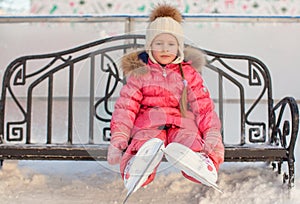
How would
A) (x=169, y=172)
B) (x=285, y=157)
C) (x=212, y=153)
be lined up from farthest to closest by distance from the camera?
(x=169, y=172) → (x=285, y=157) → (x=212, y=153)

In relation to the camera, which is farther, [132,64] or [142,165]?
[132,64]

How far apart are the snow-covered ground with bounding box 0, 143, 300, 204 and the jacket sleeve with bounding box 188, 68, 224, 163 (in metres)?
0.25

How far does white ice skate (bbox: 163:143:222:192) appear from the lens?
5.47 ft

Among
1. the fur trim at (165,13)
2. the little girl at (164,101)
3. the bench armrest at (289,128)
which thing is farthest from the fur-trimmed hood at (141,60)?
the bench armrest at (289,128)

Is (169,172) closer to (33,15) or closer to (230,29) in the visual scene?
(230,29)

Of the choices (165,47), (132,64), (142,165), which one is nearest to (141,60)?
(132,64)

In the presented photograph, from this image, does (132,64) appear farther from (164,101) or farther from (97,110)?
(97,110)

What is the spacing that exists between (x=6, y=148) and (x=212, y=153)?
2.98ft

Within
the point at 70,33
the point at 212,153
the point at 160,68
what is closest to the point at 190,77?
the point at 160,68

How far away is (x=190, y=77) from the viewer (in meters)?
2.13

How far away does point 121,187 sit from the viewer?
219 centimetres

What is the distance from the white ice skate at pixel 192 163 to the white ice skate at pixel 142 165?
0.04 meters

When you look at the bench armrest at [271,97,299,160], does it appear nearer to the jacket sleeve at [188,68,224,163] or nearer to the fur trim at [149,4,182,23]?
the jacket sleeve at [188,68,224,163]

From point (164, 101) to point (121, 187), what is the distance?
18.0 inches
